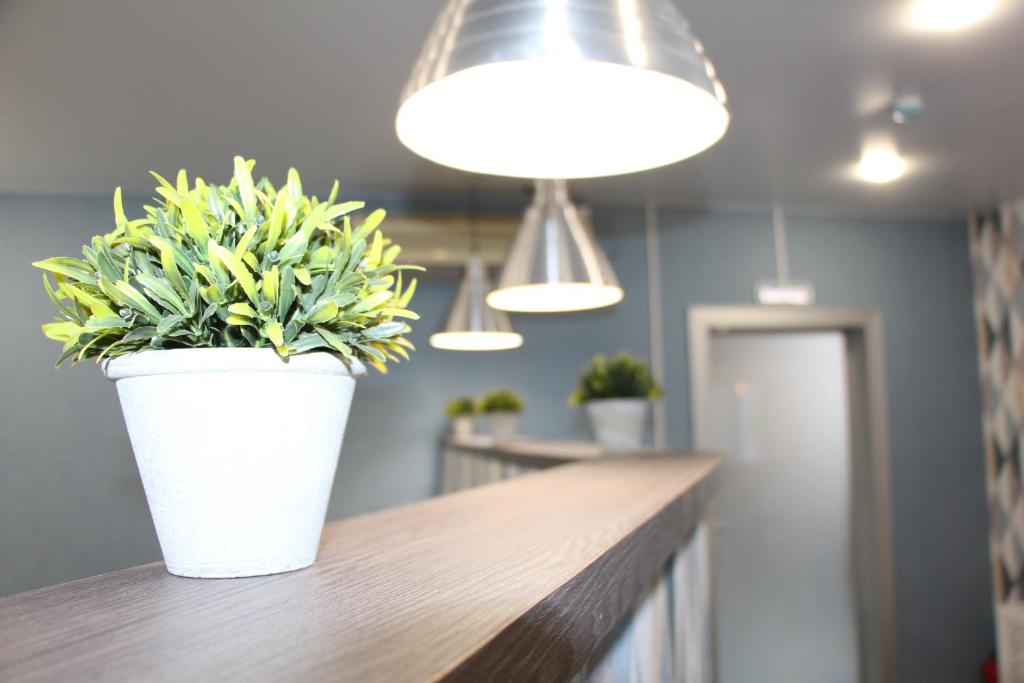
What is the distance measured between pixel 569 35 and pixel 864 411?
15.9ft

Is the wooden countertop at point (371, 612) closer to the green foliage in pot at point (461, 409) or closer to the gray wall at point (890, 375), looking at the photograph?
the gray wall at point (890, 375)

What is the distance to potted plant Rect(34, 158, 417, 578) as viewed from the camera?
67 cm

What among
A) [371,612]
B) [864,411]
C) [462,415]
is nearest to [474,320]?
[462,415]

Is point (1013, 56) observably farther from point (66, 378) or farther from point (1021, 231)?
point (66, 378)

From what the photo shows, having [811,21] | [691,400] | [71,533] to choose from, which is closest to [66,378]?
[71,533]

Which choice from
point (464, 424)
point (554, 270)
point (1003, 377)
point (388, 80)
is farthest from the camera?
point (1003, 377)

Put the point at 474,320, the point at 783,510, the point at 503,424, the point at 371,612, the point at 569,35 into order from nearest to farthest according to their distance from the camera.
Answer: the point at 371,612 → the point at 569,35 → the point at 474,320 → the point at 503,424 → the point at 783,510

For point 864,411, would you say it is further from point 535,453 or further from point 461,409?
point 535,453

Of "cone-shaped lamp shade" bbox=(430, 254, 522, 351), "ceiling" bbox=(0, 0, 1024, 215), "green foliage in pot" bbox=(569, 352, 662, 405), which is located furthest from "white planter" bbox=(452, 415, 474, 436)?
"green foliage in pot" bbox=(569, 352, 662, 405)

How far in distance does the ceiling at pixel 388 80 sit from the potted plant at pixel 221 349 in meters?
0.81

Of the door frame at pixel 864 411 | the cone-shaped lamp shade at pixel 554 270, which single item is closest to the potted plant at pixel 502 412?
the door frame at pixel 864 411

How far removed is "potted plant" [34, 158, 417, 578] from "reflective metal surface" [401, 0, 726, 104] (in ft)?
0.96

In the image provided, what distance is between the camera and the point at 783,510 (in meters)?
5.21

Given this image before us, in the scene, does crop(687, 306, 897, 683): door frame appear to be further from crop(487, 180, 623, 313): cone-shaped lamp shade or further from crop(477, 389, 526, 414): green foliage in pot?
crop(487, 180, 623, 313): cone-shaped lamp shade
